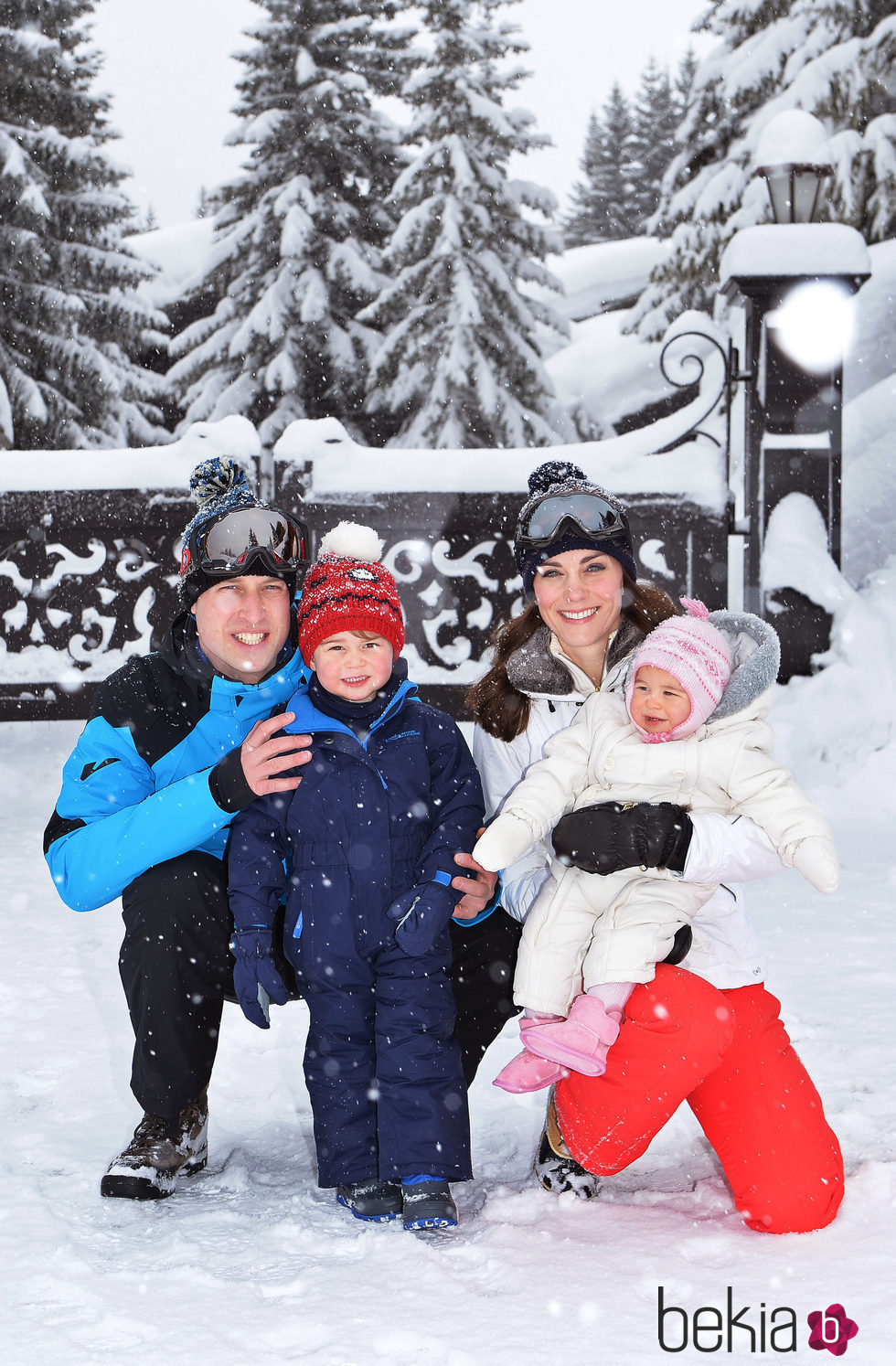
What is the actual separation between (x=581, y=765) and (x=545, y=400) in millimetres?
15474

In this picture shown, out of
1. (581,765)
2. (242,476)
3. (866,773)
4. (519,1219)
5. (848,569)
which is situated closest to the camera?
(519,1219)

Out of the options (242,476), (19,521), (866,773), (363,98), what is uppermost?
(363,98)

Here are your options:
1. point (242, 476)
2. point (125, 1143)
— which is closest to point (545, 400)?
point (242, 476)

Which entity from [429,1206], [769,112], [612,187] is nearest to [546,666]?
[429,1206]

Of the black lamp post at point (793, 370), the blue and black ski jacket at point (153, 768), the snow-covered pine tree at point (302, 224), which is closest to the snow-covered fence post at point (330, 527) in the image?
the black lamp post at point (793, 370)

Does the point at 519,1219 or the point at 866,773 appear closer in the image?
the point at 519,1219

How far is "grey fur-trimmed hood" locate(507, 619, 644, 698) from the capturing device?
2854 mm

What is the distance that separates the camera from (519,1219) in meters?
2.43

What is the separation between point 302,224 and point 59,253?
350 centimetres

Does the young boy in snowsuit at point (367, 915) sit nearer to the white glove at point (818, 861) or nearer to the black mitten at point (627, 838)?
the black mitten at point (627, 838)

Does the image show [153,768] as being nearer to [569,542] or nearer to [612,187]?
[569,542]

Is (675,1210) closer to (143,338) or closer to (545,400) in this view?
(545,400)

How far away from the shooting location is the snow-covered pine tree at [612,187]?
135 ft
